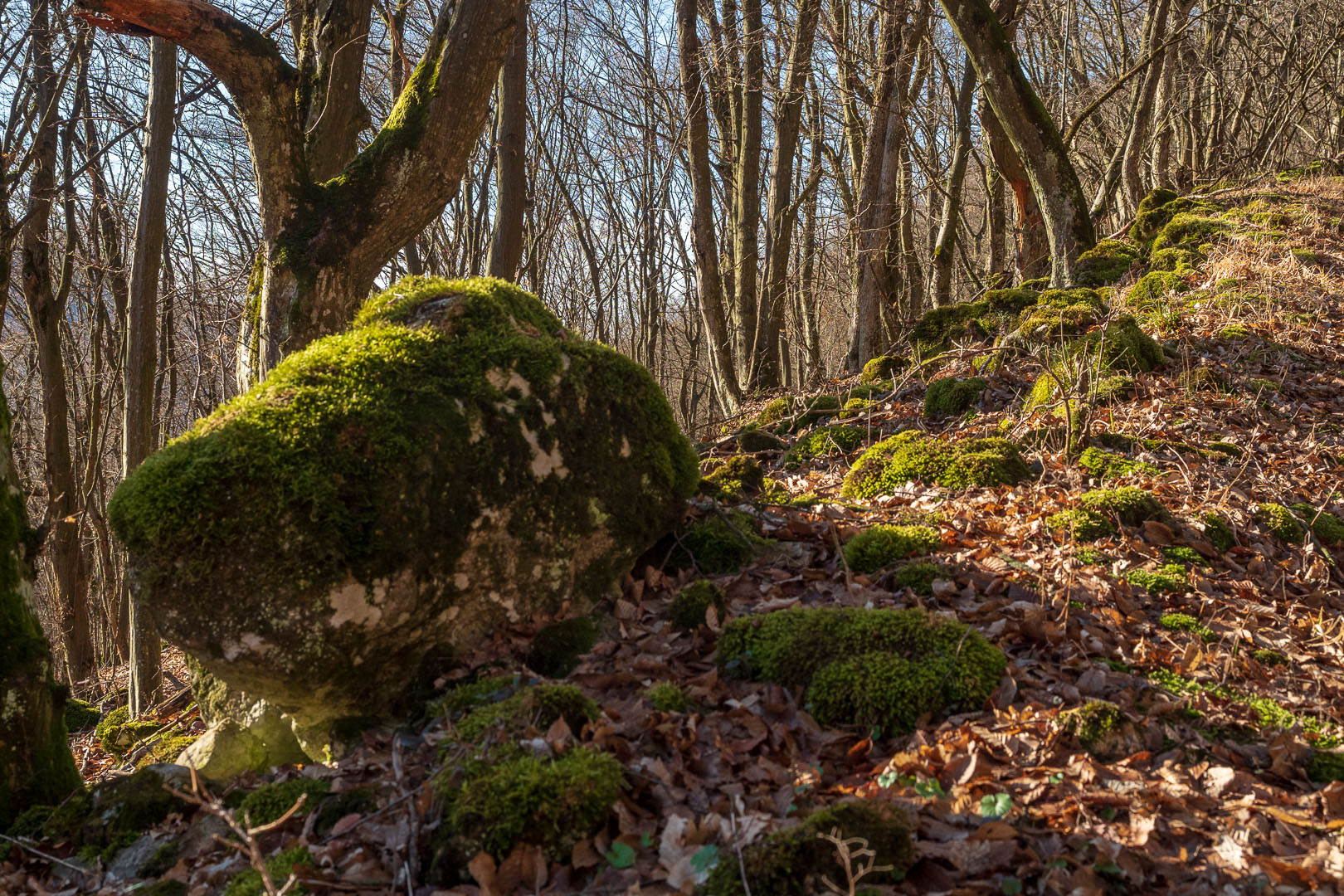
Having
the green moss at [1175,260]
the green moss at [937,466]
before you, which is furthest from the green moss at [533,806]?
the green moss at [1175,260]

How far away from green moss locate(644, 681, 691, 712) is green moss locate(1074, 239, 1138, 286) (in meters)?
8.73

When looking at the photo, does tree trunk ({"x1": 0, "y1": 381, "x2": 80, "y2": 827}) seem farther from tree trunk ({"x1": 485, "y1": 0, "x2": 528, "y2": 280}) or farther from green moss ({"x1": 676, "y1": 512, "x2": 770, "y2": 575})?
tree trunk ({"x1": 485, "y1": 0, "x2": 528, "y2": 280})

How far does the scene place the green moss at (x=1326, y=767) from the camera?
263cm

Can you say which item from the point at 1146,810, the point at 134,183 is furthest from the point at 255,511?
the point at 134,183

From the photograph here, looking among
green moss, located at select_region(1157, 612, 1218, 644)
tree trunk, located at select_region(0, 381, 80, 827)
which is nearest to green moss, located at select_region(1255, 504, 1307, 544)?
green moss, located at select_region(1157, 612, 1218, 644)

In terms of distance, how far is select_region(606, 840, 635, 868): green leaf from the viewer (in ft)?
7.52

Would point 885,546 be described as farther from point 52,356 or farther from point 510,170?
point 52,356

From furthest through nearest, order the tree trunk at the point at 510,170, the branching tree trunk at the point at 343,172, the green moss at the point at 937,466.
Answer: the tree trunk at the point at 510,170 → the branching tree trunk at the point at 343,172 → the green moss at the point at 937,466

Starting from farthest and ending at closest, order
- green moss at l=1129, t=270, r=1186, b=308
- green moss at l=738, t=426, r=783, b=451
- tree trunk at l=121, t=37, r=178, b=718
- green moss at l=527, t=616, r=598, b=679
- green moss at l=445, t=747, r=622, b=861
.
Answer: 1. green moss at l=1129, t=270, r=1186, b=308
2. green moss at l=738, t=426, r=783, b=451
3. tree trunk at l=121, t=37, r=178, b=718
4. green moss at l=527, t=616, r=598, b=679
5. green moss at l=445, t=747, r=622, b=861

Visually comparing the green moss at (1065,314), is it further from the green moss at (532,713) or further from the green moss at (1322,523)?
the green moss at (532,713)

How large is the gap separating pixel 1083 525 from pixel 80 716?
819 cm

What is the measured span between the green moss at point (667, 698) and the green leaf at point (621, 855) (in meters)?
0.74

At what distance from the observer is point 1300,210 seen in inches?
448

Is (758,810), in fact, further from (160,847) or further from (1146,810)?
(160,847)
